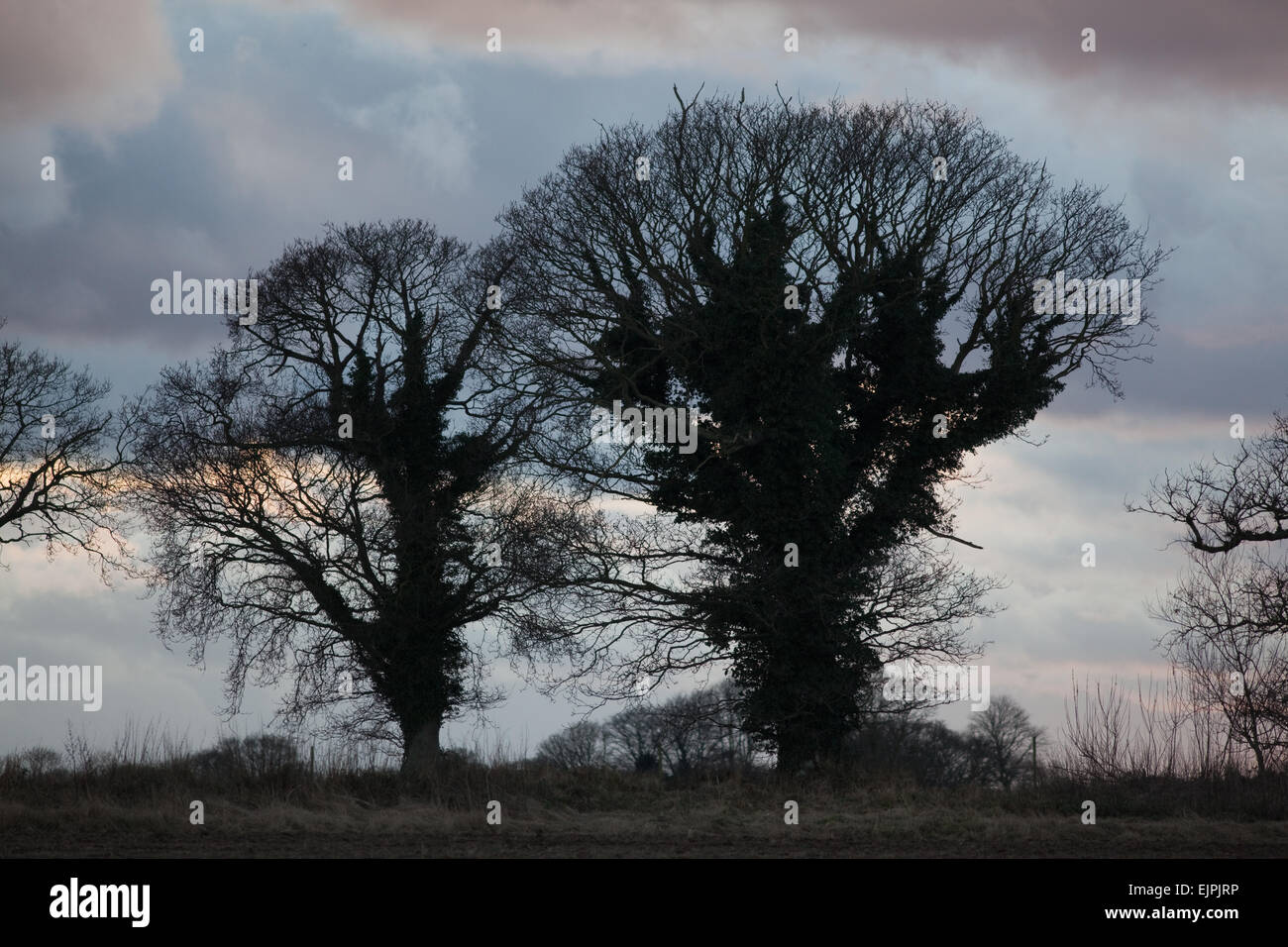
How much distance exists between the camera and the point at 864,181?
2761cm

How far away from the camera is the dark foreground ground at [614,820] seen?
13492mm

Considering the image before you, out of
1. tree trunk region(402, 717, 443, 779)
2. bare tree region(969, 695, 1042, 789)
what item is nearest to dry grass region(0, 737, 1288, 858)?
tree trunk region(402, 717, 443, 779)

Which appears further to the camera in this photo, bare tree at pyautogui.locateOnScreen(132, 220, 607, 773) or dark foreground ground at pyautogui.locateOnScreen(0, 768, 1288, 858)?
bare tree at pyautogui.locateOnScreen(132, 220, 607, 773)

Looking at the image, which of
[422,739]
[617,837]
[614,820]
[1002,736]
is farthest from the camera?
[1002,736]

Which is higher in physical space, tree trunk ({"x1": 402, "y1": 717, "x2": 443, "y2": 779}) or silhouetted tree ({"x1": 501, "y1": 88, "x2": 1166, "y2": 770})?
silhouetted tree ({"x1": 501, "y1": 88, "x2": 1166, "y2": 770})

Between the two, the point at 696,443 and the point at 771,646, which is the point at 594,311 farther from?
the point at 771,646

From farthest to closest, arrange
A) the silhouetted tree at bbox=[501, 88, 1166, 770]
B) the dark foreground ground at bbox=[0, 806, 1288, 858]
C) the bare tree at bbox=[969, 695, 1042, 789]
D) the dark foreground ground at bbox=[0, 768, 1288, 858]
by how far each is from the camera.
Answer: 1. the bare tree at bbox=[969, 695, 1042, 789]
2. the silhouetted tree at bbox=[501, 88, 1166, 770]
3. the dark foreground ground at bbox=[0, 768, 1288, 858]
4. the dark foreground ground at bbox=[0, 806, 1288, 858]

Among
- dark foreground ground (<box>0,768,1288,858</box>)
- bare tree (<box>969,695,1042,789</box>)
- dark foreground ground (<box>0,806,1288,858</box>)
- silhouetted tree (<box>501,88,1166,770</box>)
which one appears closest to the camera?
dark foreground ground (<box>0,806,1288,858</box>)

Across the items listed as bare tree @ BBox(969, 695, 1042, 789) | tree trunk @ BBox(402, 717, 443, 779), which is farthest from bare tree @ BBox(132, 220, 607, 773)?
bare tree @ BBox(969, 695, 1042, 789)

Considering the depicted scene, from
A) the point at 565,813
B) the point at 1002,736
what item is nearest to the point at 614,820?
the point at 565,813

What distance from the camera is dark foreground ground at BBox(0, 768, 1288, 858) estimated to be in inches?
531

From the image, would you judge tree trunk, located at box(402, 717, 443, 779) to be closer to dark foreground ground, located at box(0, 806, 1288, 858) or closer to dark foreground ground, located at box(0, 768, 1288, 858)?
dark foreground ground, located at box(0, 768, 1288, 858)

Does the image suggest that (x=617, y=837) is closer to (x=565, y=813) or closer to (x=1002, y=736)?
(x=565, y=813)

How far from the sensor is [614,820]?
16156 mm
